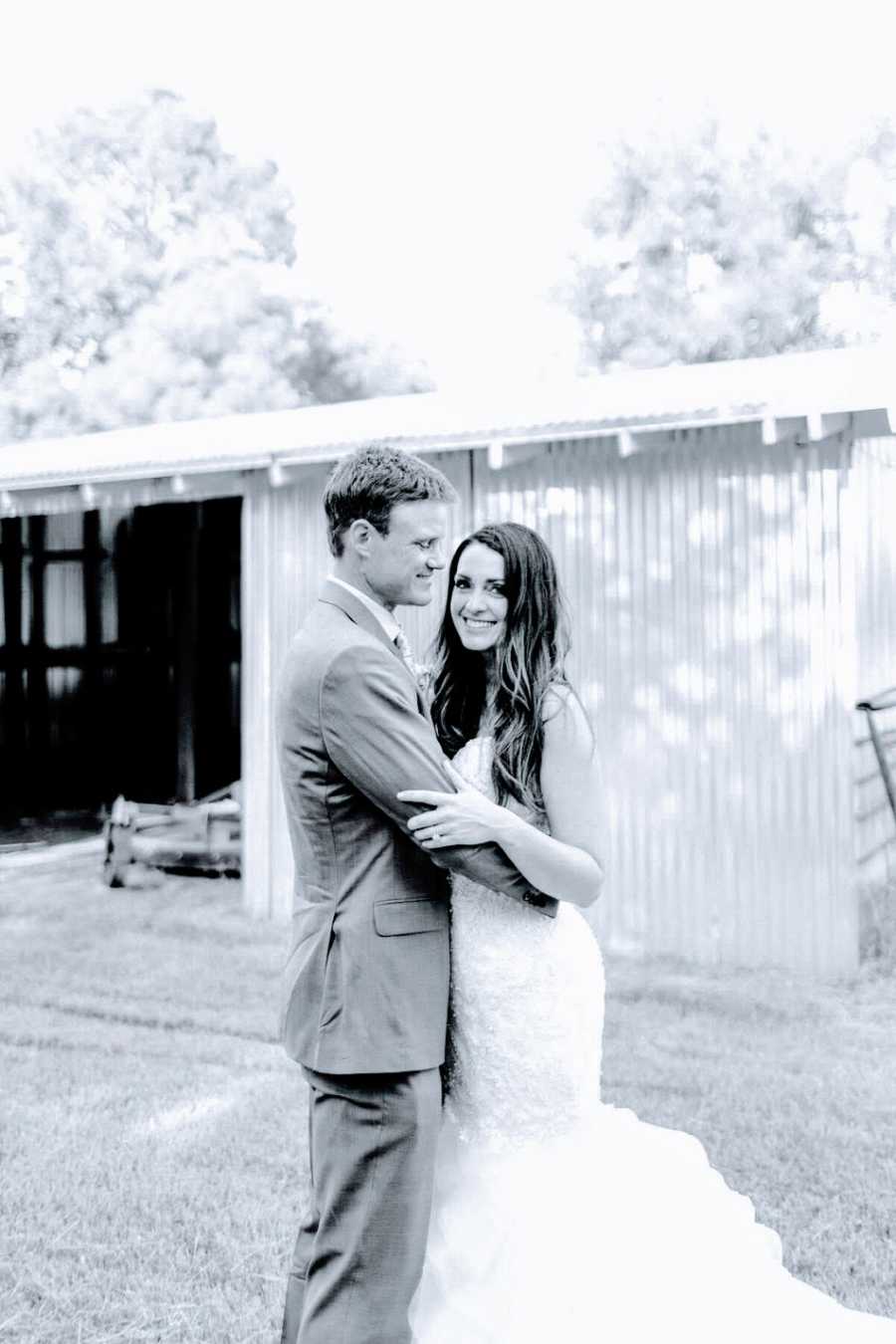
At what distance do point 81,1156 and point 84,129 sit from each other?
33694 millimetres

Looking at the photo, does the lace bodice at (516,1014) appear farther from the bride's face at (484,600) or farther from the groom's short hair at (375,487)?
the groom's short hair at (375,487)

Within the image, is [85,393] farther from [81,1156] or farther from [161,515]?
[81,1156]

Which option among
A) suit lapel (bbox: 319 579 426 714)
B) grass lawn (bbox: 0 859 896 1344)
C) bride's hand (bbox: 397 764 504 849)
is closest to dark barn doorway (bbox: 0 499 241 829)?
grass lawn (bbox: 0 859 896 1344)

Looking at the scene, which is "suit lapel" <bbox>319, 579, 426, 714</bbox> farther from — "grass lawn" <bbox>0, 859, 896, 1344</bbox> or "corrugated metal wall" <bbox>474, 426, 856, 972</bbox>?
"corrugated metal wall" <bbox>474, 426, 856, 972</bbox>

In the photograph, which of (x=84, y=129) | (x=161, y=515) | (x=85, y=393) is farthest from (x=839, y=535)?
(x=84, y=129)

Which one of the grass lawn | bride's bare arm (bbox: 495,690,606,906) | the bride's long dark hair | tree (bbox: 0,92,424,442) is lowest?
the grass lawn

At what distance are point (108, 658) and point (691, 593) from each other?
9.29m

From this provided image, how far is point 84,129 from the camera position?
111ft

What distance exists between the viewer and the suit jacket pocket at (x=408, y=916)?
2502mm

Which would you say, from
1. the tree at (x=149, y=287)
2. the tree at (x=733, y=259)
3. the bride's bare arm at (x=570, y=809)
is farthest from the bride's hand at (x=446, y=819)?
the tree at (x=733, y=259)

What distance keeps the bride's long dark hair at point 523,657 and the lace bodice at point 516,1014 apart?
0.22 ft

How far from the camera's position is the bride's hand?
2.40 meters

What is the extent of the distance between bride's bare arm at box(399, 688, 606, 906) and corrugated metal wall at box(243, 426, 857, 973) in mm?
5141

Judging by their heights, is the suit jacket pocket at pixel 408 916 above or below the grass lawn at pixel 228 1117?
above
